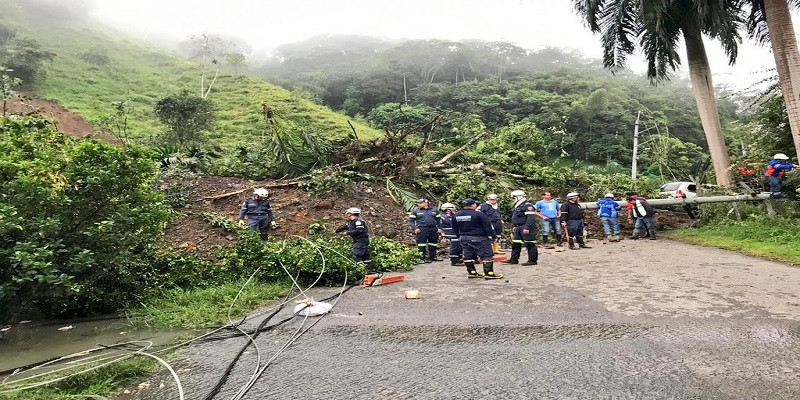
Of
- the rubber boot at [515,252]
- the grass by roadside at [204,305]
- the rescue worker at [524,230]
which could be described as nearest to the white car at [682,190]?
the rescue worker at [524,230]

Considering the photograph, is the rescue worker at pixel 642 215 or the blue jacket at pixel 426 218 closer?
the blue jacket at pixel 426 218

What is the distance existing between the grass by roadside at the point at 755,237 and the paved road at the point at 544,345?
2301 mm

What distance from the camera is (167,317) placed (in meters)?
6.07

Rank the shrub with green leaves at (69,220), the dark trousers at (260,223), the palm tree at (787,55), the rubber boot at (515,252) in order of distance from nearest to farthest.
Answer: the shrub with green leaves at (69,220) → the rubber boot at (515,252) → the dark trousers at (260,223) → the palm tree at (787,55)

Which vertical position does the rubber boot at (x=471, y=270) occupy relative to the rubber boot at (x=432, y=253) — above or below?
below

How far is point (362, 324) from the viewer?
560 cm

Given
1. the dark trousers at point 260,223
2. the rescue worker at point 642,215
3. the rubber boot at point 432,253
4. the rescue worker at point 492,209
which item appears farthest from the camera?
the rescue worker at point 642,215

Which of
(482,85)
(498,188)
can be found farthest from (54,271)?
(482,85)

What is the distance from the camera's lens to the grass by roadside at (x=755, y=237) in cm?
932

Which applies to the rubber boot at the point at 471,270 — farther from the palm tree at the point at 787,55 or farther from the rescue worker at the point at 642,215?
the palm tree at the point at 787,55

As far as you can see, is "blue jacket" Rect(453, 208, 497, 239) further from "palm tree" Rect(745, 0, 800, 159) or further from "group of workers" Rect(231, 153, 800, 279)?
"palm tree" Rect(745, 0, 800, 159)

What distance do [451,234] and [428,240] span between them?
53cm

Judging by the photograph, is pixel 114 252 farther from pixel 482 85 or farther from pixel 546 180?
pixel 482 85

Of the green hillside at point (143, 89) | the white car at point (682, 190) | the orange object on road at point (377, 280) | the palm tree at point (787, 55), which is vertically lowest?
the orange object on road at point (377, 280)
